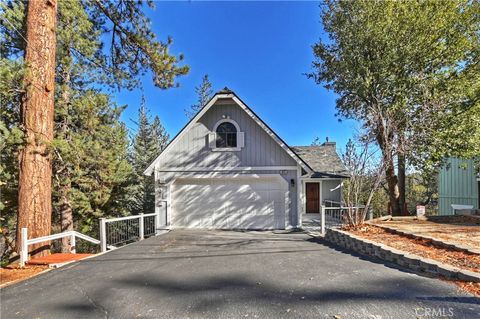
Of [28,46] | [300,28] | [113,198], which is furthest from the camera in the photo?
[300,28]

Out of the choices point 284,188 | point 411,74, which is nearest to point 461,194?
point 411,74

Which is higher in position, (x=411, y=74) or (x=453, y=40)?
(x=453, y=40)

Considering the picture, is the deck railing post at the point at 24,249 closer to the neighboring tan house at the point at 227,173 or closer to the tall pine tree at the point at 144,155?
the neighboring tan house at the point at 227,173

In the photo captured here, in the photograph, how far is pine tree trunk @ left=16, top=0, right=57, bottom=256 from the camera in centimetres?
650

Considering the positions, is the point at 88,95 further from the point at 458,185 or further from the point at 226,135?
the point at 458,185

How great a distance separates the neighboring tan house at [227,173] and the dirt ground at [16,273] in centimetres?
527

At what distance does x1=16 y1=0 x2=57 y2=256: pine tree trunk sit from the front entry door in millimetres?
12180

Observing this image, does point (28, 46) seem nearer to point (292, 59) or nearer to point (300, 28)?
point (300, 28)

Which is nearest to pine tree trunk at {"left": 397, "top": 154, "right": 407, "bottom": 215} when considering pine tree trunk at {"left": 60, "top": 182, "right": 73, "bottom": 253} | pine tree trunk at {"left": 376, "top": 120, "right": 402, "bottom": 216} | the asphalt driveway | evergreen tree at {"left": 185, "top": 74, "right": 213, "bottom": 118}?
pine tree trunk at {"left": 376, "top": 120, "right": 402, "bottom": 216}

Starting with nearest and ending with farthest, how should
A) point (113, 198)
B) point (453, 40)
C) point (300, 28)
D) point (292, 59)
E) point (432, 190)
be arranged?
point (453, 40)
point (113, 198)
point (300, 28)
point (292, 59)
point (432, 190)

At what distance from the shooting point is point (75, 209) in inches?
474

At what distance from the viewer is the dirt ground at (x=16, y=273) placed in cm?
510

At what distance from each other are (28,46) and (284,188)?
948cm

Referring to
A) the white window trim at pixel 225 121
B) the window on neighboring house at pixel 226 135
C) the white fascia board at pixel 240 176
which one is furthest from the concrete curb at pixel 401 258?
the white window trim at pixel 225 121
